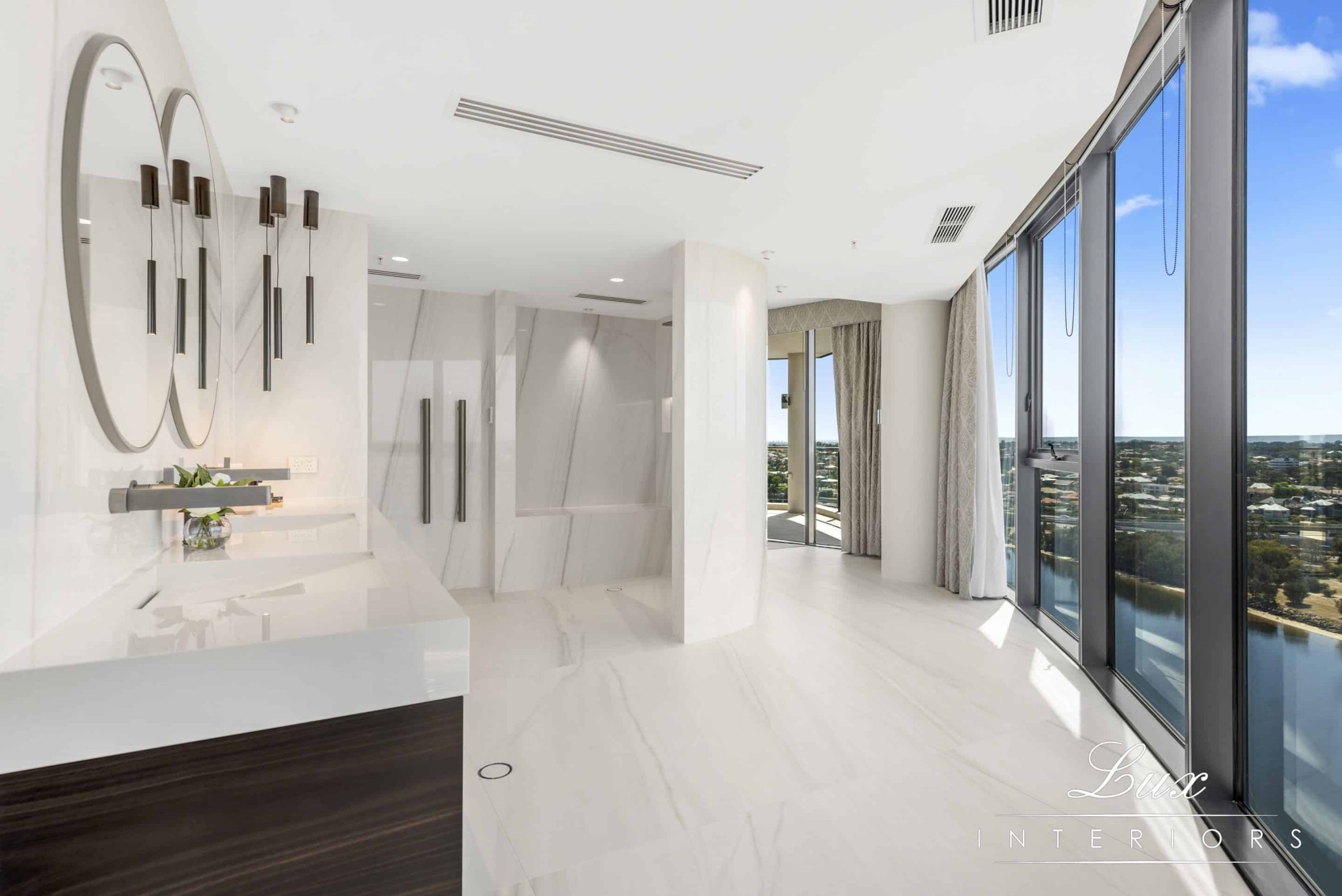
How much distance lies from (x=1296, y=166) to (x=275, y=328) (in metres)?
3.74

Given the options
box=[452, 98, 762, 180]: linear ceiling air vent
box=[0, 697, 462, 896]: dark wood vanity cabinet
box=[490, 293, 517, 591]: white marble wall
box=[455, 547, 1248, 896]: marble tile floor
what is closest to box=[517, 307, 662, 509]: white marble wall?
box=[490, 293, 517, 591]: white marble wall

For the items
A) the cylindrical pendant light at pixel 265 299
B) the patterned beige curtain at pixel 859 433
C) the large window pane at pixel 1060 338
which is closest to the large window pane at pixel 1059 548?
the large window pane at pixel 1060 338

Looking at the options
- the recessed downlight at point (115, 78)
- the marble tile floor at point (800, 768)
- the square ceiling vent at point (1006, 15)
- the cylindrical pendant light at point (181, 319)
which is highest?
the square ceiling vent at point (1006, 15)

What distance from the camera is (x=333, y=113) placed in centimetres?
230

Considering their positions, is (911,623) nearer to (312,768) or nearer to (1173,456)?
(1173,456)

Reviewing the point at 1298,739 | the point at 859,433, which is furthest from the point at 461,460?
the point at 1298,739

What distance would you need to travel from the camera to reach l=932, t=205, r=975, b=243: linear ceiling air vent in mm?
3332

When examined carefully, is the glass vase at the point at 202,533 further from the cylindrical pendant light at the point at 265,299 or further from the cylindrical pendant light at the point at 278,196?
the cylindrical pendant light at the point at 278,196

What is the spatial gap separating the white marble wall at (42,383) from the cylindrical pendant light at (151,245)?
307mm

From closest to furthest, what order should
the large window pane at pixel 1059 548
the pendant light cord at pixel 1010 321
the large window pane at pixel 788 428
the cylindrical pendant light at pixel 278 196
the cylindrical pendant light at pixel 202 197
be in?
the cylindrical pendant light at pixel 202 197, the cylindrical pendant light at pixel 278 196, the large window pane at pixel 1059 548, the pendant light cord at pixel 1010 321, the large window pane at pixel 788 428

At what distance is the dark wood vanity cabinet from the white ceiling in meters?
1.87

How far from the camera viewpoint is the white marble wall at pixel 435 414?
501cm

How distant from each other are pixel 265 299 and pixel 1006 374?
4.56 meters

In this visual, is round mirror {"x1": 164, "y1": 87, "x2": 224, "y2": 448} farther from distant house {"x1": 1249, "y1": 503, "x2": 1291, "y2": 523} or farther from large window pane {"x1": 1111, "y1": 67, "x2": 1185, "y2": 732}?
large window pane {"x1": 1111, "y1": 67, "x2": 1185, "y2": 732}
